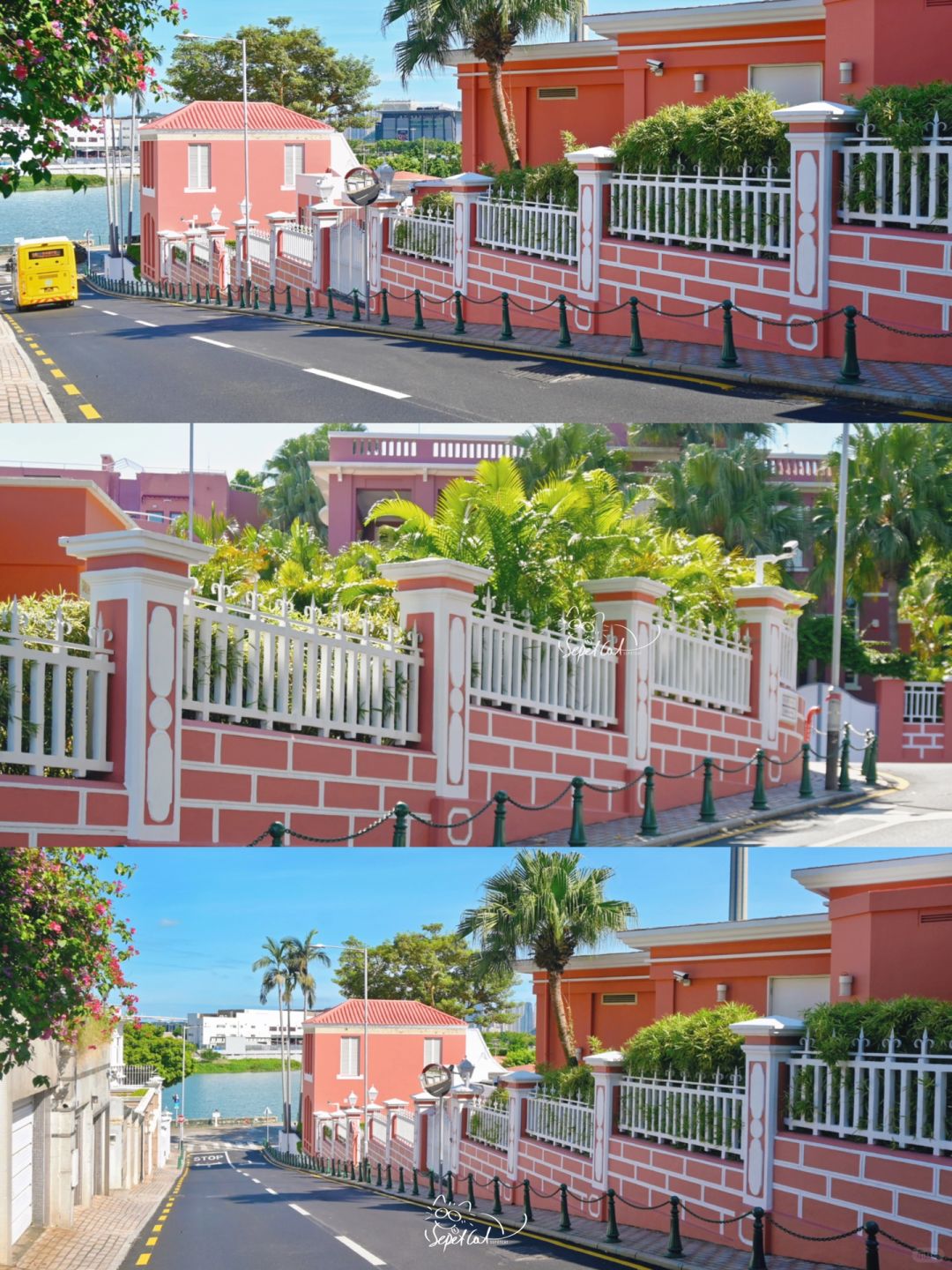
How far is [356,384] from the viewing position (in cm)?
1514

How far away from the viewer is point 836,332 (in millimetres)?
14406

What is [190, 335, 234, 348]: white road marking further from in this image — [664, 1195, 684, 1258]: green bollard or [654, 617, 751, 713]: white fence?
[664, 1195, 684, 1258]: green bollard

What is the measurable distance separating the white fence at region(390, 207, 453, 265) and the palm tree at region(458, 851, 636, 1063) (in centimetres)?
811

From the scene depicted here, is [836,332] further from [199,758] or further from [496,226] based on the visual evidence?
[199,758]

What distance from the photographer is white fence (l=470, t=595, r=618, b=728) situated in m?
13.0

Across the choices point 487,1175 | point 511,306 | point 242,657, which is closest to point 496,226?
point 511,306

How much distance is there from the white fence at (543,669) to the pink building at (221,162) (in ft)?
29.2

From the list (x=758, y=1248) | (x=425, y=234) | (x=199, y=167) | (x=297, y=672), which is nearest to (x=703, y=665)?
(x=758, y=1248)

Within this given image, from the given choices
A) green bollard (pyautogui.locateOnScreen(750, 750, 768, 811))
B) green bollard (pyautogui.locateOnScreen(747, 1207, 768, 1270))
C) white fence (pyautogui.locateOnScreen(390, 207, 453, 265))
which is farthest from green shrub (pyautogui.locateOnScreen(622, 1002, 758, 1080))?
white fence (pyautogui.locateOnScreen(390, 207, 453, 265))

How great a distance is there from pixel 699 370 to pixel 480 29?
8282mm

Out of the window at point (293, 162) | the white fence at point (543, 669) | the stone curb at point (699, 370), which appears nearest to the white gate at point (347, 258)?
the window at point (293, 162)

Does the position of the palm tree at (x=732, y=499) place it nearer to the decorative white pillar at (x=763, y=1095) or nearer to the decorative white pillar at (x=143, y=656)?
the decorative white pillar at (x=763, y=1095)

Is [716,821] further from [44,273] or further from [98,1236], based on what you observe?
[44,273]

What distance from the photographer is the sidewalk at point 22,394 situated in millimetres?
14773
